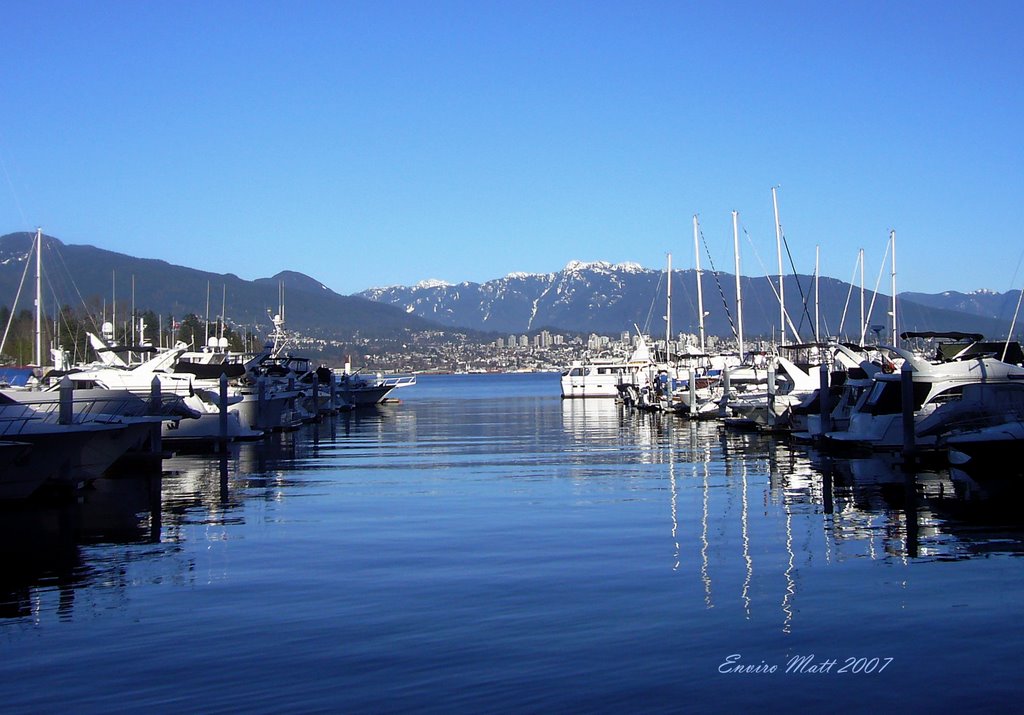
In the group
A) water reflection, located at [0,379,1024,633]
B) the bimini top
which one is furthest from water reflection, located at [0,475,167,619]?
the bimini top

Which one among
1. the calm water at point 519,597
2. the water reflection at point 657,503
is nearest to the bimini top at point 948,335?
the water reflection at point 657,503

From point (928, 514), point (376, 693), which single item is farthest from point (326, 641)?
point (928, 514)

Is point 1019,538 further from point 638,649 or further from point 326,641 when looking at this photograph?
point 326,641

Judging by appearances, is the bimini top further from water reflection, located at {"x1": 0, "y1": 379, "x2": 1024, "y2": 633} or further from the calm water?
the calm water

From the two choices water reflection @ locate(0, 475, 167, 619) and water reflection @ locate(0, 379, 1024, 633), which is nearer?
water reflection @ locate(0, 475, 167, 619)

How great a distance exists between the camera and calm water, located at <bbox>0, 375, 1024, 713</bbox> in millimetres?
10906

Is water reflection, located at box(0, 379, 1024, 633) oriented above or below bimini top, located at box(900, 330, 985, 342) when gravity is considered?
below

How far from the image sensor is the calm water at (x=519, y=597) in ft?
35.8

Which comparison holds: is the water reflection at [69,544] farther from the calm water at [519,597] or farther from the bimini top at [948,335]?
the bimini top at [948,335]

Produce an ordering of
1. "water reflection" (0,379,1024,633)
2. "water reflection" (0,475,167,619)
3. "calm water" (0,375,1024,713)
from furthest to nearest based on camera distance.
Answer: "water reflection" (0,379,1024,633) < "water reflection" (0,475,167,619) < "calm water" (0,375,1024,713)

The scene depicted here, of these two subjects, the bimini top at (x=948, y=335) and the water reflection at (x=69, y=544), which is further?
the bimini top at (x=948, y=335)

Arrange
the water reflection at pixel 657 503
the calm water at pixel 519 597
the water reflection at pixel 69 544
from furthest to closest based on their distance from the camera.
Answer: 1. the water reflection at pixel 657 503
2. the water reflection at pixel 69 544
3. the calm water at pixel 519 597

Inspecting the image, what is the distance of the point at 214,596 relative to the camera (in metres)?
15.5

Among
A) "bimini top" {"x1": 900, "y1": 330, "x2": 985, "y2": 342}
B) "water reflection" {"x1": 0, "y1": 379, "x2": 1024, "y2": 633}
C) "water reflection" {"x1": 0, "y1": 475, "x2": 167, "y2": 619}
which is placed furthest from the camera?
"bimini top" {"x1": 900, "y1": 330, "x2": 985, "y2": 342}
